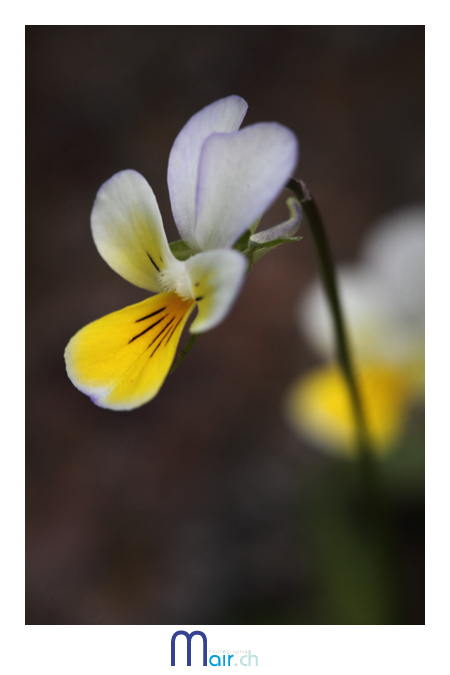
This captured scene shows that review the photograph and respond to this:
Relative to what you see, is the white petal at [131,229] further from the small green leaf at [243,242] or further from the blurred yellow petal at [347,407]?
the blurred yellow petal at [347,407]

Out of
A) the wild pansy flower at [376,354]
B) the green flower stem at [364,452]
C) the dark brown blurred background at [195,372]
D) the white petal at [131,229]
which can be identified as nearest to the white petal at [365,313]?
the wild pansy flower at [376,354]

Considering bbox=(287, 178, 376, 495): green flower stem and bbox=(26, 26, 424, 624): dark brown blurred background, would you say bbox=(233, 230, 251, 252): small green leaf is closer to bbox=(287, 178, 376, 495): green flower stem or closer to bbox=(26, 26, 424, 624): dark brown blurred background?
bbox=(287, 178, 376, 495): green flower stem

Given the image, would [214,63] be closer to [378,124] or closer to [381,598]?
[378,124]
